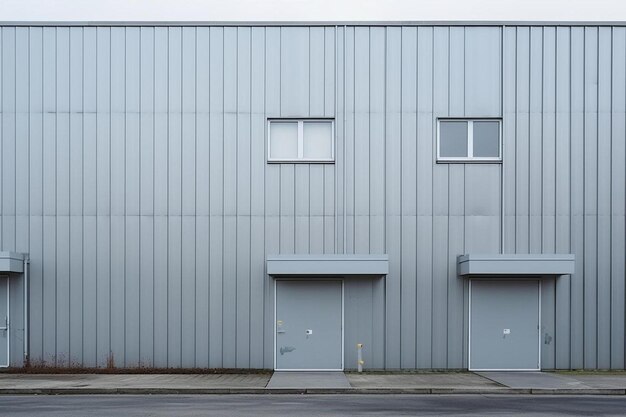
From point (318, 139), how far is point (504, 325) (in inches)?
250

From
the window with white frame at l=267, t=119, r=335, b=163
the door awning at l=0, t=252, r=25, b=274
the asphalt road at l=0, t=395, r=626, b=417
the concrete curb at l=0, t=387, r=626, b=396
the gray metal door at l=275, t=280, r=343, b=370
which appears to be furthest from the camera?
the window with white frame at l=267, t=119, r=335, b=163

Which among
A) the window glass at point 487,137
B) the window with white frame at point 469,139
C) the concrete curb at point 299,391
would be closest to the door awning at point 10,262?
the concrete curb at point 299,391

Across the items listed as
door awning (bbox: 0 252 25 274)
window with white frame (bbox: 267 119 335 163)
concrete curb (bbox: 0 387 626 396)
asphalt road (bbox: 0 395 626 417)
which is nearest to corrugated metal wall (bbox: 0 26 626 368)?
window with white frame (bbox: 267 119 335 163)

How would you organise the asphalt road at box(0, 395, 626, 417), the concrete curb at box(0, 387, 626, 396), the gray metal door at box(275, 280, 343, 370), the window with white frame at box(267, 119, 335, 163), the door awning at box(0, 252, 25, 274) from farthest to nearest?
1. the window with white frame at box(267, 119, 335, 163)
2. the gray metal door at box(275, 280, 343, 370)
3. the door awning at box(0, 252, 25, 274)
4. the concrete curb at box(0, 387, 626, 396)
5. the asphalt road at box(0, 395, 626, 417)

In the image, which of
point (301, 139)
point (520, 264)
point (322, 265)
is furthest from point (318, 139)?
point (520, 264)

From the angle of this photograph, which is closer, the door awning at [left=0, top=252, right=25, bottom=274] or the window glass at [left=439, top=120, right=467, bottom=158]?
the door awning at [left=0, top=252, right=25, bottom=274]

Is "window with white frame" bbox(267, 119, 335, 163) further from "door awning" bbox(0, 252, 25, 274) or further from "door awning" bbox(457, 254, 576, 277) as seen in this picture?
"door awning" bbox(0, 252, 25, 274)

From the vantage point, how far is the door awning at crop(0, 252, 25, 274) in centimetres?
1669

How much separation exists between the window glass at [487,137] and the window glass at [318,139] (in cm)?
358

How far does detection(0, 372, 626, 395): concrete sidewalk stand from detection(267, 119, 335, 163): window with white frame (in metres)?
5.27

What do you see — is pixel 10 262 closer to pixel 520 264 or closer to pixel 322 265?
pixel 322 265

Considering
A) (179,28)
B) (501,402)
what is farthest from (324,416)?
(179,28)

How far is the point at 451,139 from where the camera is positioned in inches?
707

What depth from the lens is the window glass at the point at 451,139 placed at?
58.8 ft
